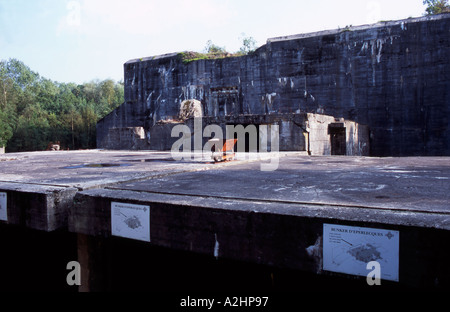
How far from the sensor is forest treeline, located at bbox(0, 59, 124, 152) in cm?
3503

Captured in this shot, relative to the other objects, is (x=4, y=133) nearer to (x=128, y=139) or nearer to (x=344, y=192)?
(x=128, y=139)

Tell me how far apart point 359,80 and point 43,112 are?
3898cm

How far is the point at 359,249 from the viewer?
4.99 ft

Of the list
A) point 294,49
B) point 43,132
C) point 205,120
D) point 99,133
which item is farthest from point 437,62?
point 43,132

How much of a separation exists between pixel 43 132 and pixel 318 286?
3926 cm

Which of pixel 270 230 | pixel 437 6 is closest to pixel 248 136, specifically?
pixel 270 230

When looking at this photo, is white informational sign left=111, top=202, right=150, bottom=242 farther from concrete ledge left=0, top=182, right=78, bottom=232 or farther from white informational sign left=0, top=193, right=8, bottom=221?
white informational sign left=0, top=193, right=8, bottom=221

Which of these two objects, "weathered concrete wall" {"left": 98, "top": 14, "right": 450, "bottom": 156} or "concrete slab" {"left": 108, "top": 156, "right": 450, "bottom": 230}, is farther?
"weathered concrete wall" {"left": 98, "top": 14, "right": 450, "bottom": 156}

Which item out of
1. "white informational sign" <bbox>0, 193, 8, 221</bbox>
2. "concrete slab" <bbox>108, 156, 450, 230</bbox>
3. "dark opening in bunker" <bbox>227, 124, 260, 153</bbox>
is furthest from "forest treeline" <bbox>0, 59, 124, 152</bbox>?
"concrete slab" <bbox>108, 156, 450, 230</bbox>

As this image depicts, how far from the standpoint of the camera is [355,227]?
153 cm

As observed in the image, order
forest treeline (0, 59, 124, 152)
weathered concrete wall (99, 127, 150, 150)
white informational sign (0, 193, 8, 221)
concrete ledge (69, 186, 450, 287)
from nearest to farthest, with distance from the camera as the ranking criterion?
concrete ledge (69, 186, 450, 287)
white informational sign (0, 193, 8, 221)
weathered concrete wall (99, 127, 150, 150)
forest treeline (0, 59, 124, 152)

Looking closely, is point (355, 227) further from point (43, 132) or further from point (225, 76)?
point (43, 132)

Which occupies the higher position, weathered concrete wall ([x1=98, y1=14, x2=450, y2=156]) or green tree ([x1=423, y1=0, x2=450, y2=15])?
green tree ([x1=423, y1=0, x2=450, y2=15])

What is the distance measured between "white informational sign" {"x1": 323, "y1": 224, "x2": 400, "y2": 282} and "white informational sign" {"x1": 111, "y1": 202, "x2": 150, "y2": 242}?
1.08 meters
